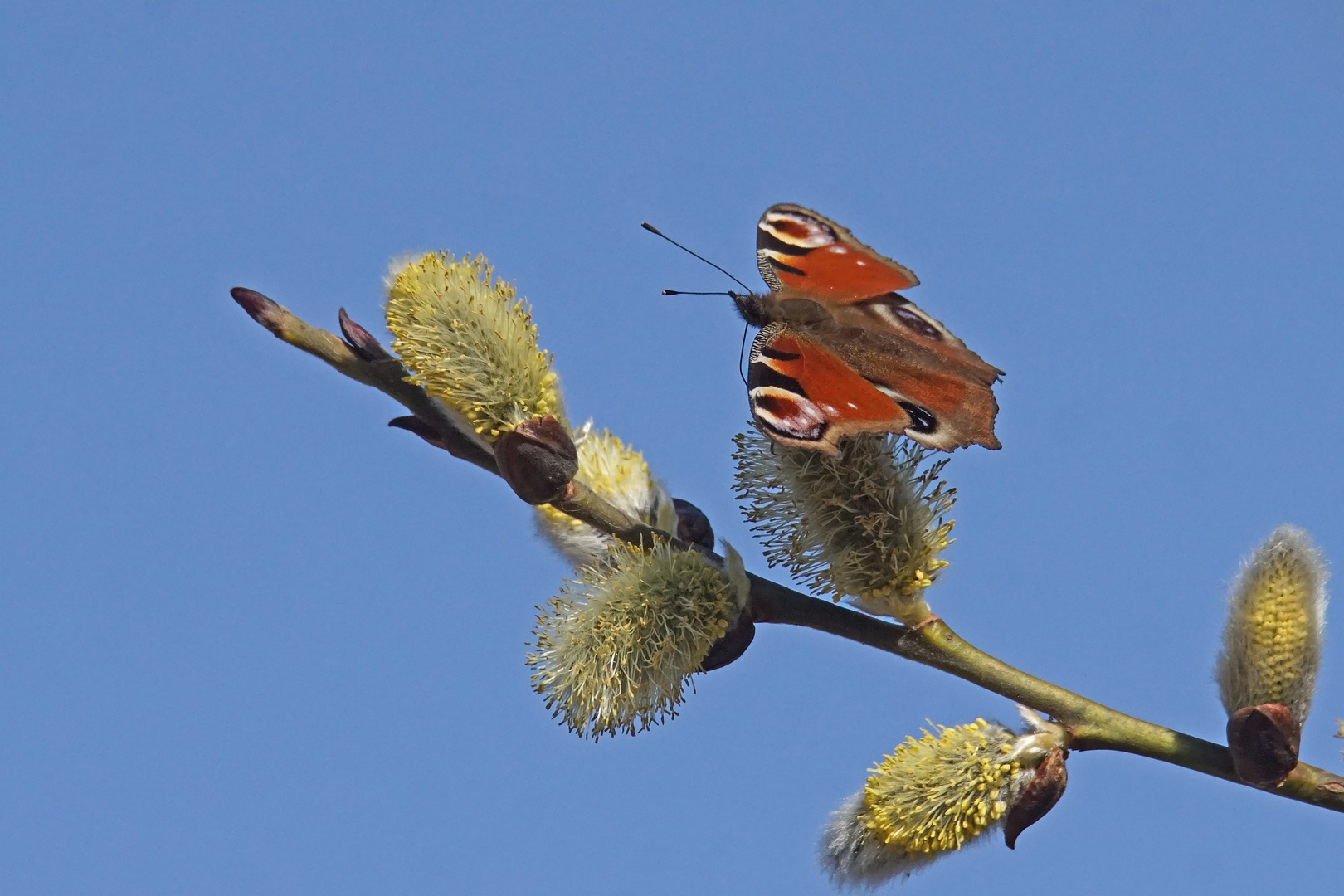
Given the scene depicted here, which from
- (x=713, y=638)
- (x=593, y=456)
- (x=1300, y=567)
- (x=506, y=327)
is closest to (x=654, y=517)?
(x=593, y=456)

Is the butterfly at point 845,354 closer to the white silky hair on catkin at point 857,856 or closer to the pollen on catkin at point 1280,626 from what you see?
the pollen on catkin at point 1280,626

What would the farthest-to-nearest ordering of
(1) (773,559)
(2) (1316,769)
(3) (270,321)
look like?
(1) (773,559) → (2) (1316,769) → (3) (270,321)

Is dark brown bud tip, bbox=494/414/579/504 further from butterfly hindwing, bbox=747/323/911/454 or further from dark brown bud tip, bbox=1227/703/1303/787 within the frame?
dark brown bud tip, bbox=1227/703/1303/787

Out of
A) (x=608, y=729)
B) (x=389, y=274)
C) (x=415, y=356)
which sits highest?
(x=389, y=274)

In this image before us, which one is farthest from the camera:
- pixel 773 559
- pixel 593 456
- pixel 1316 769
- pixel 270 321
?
pixel 593 456

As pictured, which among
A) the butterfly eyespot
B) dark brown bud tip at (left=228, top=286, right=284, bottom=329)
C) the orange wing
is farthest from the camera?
the orange wing

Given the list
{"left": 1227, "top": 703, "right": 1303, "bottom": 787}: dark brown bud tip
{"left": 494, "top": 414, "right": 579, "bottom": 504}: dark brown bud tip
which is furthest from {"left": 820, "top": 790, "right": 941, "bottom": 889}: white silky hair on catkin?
→ {"left": 494, "top": 414, "right": 579, "bottom": 504}: dark brown bud tip

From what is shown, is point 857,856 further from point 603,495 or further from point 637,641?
point 603,495

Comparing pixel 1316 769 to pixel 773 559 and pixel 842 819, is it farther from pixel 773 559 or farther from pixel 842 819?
pixel 773 559
